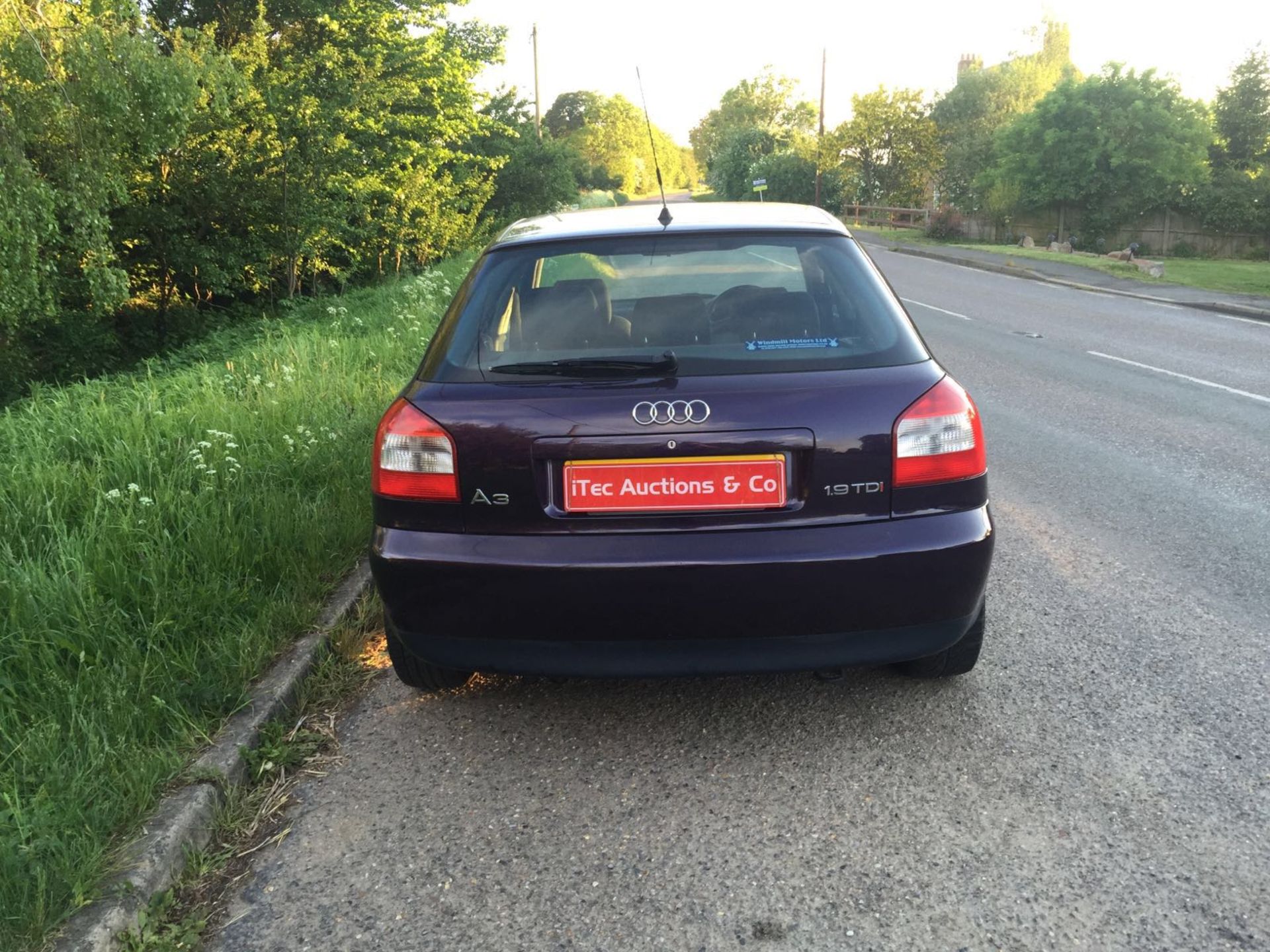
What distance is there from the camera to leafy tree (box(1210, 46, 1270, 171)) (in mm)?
39219

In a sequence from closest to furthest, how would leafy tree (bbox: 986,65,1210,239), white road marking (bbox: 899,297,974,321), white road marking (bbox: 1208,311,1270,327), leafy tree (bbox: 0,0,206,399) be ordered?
leafy tree (bbox: 0,0,206,399) → white road marking (bbox: 899,297,974,321) → white road marking (bbox: 1208,311,1270,327) → leafy tree (bbox: 986,65,1210,239)

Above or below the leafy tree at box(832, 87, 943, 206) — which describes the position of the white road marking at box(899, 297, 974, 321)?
below

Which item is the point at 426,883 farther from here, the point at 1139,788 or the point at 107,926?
the point at 1139,788

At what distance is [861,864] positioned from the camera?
238 cm

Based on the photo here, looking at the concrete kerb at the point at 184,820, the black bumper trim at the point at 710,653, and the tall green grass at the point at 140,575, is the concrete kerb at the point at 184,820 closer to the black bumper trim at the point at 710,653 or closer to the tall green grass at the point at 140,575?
the tall green grass at the point at 140,575

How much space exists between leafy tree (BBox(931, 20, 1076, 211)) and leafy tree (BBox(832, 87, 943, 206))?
107cm

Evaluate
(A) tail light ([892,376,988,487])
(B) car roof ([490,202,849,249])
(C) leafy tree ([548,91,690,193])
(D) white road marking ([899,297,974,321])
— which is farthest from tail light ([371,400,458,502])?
(C) leafy tree ([548,91,690,193])

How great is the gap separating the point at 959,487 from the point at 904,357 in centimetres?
41

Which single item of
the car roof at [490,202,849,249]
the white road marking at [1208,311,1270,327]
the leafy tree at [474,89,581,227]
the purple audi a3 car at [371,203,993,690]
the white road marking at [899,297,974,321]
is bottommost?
the white road marking at [1208,311,1270,327]

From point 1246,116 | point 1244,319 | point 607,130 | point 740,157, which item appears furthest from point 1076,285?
point 607,130

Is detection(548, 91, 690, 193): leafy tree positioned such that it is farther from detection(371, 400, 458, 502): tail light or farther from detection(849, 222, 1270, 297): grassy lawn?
detection(371, 400, 458, 502): tail light

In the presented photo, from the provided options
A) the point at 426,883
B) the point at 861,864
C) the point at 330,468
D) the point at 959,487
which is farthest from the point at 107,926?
the point at 330,468

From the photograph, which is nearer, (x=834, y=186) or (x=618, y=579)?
(x=618, y=579)

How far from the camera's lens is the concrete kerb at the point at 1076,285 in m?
16.1
